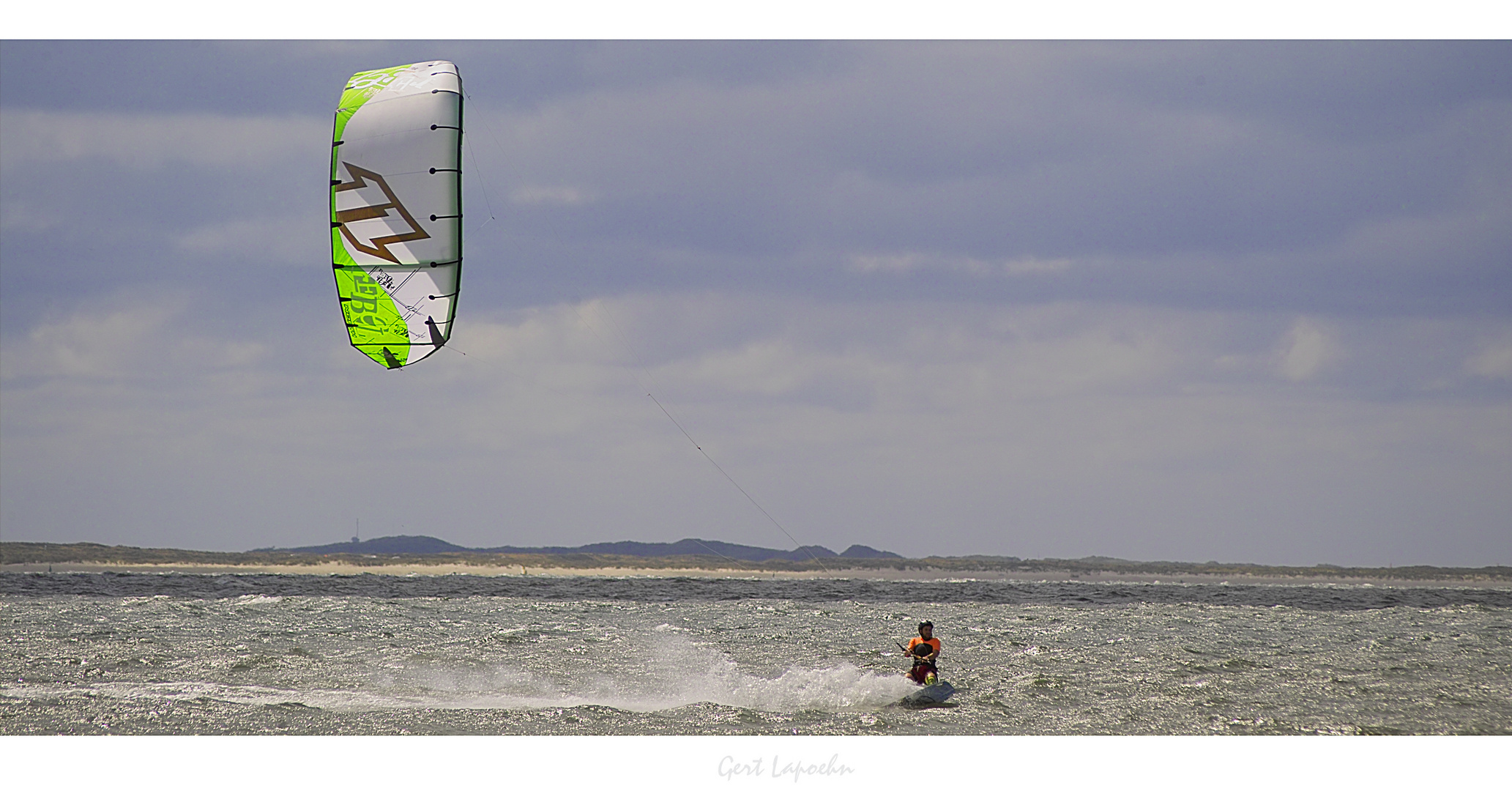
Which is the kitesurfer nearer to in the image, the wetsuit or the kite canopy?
the wetsuit

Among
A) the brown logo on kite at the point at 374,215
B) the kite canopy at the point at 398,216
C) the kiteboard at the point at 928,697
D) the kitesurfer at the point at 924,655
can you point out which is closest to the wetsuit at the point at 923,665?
the kitesurfer at the point at 924,655

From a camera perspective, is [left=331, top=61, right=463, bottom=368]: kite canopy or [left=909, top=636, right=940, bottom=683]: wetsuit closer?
[left=909, top=636, right=940, bottom=683]: wetsuit

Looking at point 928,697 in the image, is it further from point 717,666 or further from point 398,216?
point 398,216

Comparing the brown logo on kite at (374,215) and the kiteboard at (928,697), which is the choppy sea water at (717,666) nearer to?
the kiteboard at (928,697)

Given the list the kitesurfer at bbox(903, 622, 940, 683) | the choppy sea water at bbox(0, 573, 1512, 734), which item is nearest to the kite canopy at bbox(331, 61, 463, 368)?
the choppy sea water at bbox(0, 573, 1512, 734)

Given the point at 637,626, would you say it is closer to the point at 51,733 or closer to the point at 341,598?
the point at 341,598

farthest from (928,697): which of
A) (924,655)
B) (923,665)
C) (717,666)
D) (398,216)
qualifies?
(398,216)

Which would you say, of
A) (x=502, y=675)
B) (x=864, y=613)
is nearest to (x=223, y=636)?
(x=502, y=675)
